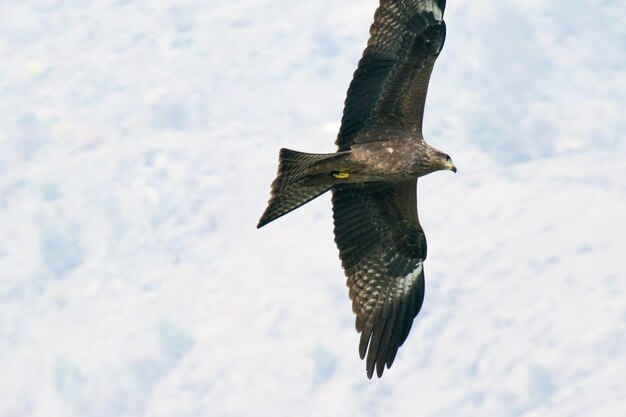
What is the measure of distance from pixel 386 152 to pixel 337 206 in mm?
1229

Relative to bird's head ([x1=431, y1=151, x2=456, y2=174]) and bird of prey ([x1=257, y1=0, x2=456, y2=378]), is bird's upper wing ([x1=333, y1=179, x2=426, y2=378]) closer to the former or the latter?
bird of prey ([x1=257, y1=0, x2=456, y2=378])

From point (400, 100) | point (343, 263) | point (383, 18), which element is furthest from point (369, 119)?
point (343, 263)

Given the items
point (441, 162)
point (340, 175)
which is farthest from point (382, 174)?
point (441, 162)

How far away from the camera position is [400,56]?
11961 millimetres

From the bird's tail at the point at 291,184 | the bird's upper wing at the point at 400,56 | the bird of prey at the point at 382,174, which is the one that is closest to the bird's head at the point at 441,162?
the bird of prey at the point at 382,174

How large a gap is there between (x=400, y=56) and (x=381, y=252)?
8.55 feet

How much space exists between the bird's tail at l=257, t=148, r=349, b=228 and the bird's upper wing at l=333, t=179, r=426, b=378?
0.63m

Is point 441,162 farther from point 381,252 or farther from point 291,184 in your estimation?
point 291,184

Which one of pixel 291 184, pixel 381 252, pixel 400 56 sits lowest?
pixel 381 252

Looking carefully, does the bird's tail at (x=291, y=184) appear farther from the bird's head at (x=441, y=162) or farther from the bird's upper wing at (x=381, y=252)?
the bird's head at (x=441, y=162)

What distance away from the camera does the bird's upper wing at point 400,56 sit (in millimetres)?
11953

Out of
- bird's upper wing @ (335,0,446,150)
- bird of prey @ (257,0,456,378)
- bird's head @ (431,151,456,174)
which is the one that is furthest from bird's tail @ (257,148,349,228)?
bird's head @ (431,151,456,174)

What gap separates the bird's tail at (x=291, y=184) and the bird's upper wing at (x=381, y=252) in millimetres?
631

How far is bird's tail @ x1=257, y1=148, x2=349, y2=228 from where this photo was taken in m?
12.3
